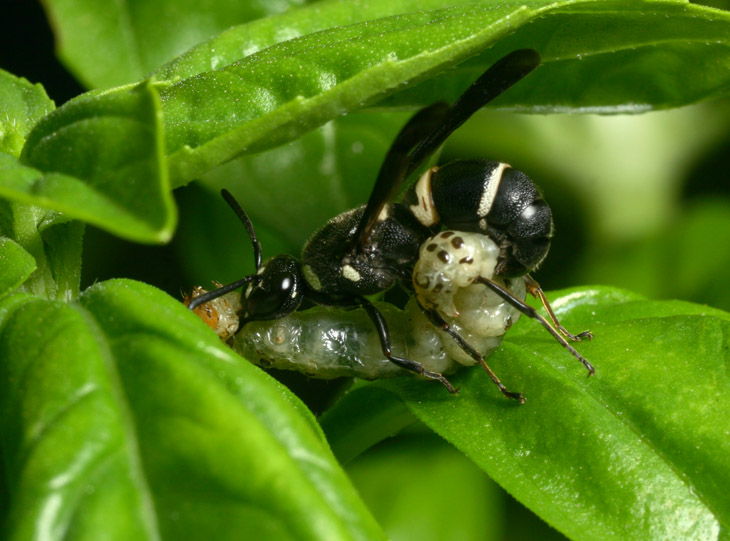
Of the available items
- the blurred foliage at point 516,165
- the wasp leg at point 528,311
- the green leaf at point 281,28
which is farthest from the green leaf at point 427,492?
the green leaf at point 281,28

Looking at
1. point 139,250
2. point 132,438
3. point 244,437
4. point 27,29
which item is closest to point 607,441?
point 244,437

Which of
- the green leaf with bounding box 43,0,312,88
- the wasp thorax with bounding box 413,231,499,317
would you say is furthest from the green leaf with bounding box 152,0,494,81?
the green leaf with bounding box 43,0,312,88

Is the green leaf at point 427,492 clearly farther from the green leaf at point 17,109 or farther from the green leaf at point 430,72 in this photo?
the green leaf at point 17,109

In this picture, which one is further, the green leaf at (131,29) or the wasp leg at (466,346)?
the green leaf at (131,29)

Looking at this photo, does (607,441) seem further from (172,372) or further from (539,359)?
(172,372)

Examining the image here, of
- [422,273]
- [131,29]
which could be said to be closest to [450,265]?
[422,273]

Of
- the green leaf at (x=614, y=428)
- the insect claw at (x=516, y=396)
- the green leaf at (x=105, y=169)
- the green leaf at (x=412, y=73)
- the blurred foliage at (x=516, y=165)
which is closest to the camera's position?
the green leaf at (x=105, y=169)
